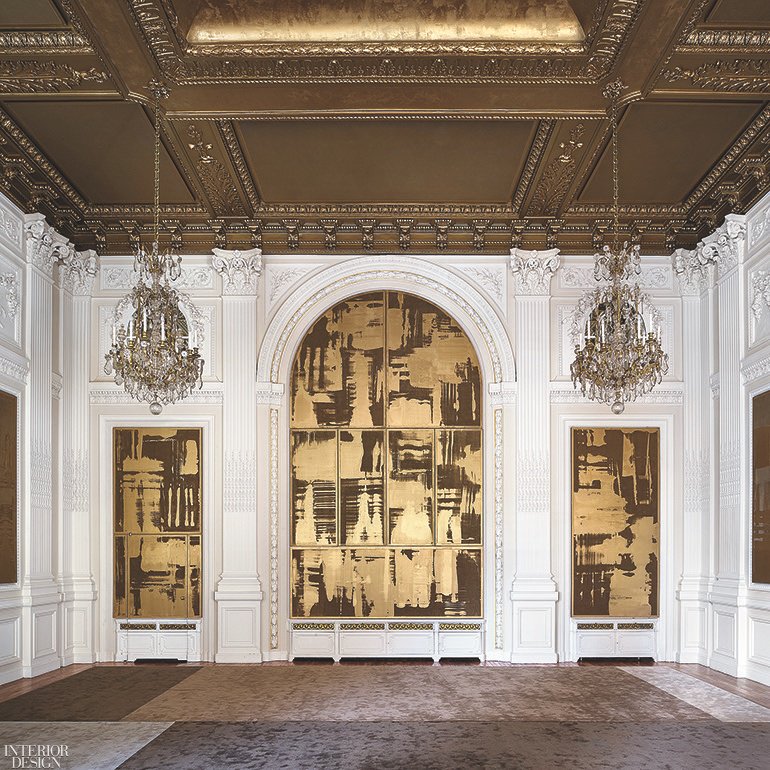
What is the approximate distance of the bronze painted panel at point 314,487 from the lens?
33.0 ft

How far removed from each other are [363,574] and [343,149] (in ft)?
14.8

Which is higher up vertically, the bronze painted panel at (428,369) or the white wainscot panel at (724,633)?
the bronze painted panel at (428,369)

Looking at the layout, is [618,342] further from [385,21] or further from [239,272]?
[239,272]

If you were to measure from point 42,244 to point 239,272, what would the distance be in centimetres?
204

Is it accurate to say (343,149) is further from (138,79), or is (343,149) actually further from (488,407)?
(488,407)

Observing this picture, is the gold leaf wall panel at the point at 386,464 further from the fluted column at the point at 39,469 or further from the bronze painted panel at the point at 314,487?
the fluted column at the point at 39,469

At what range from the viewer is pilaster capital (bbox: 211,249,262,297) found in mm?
10070

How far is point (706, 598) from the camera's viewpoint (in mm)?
9539

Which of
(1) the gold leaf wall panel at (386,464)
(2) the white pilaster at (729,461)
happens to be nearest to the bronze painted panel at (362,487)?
(1) the gold leaf wall panel at (386,464)

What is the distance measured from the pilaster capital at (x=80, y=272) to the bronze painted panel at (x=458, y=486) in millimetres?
4166

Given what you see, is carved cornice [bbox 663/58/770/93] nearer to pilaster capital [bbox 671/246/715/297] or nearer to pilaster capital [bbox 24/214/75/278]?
pilaster capital [bbox 671/246/715/297]

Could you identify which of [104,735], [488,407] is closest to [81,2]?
[104,735]

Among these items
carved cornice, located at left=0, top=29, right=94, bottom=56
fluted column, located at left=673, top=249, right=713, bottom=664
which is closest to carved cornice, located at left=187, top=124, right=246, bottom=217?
carved cornice, located at left=0, top=29, right=94, bottom=56

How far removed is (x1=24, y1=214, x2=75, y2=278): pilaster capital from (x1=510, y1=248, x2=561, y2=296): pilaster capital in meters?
4.80
